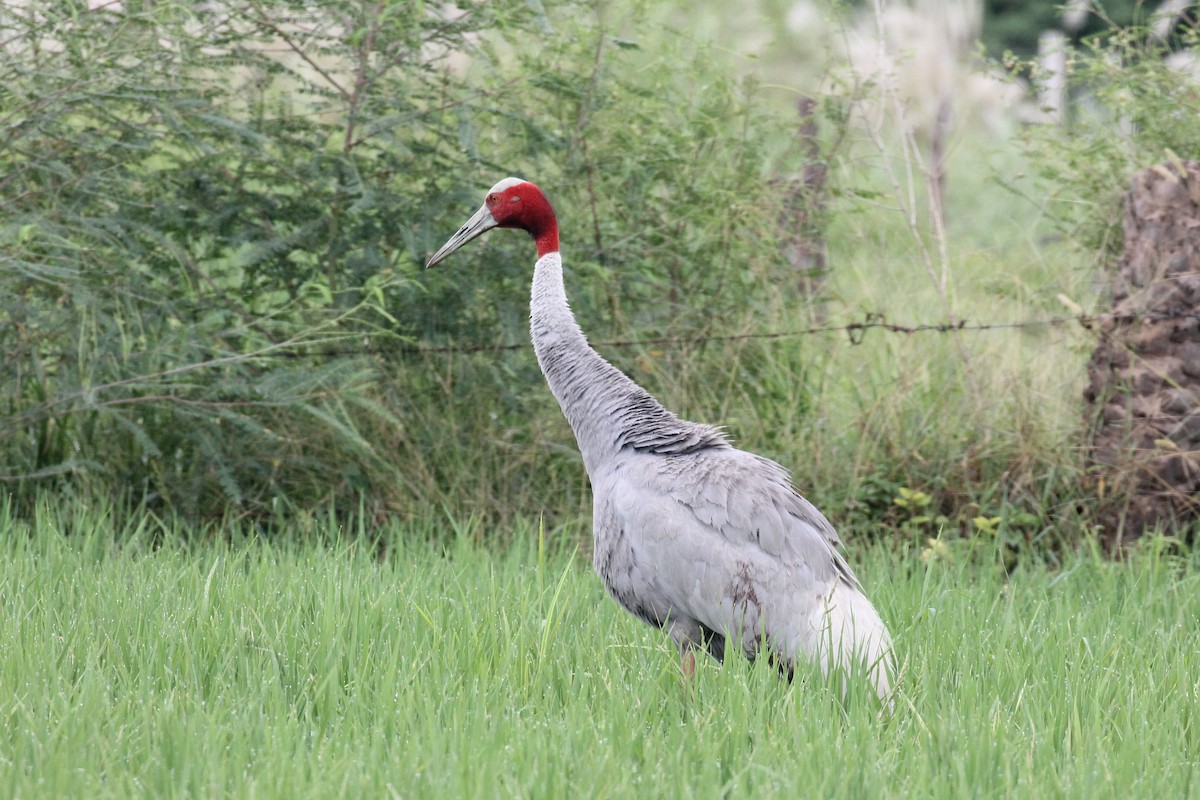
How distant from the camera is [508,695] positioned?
367 cm

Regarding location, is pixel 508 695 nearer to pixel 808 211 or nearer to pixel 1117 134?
pixel 808 211

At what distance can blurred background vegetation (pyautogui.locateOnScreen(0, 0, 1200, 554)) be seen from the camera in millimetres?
6055

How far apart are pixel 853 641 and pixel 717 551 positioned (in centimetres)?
47

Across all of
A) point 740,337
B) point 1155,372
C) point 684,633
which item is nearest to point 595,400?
point 684,633

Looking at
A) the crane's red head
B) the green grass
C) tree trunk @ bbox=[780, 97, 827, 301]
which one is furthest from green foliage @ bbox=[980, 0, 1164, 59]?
the green grass

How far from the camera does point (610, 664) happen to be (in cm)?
393

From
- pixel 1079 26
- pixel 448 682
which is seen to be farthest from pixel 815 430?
pixel 1079 26

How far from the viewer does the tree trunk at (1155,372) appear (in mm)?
5938

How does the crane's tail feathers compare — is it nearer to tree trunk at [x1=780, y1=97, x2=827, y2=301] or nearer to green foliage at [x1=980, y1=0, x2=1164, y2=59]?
tree trunk at [x1=780, y1=97, x2=827, y2=301]

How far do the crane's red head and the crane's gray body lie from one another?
971 millimetres

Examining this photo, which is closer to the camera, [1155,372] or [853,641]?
[853,641]

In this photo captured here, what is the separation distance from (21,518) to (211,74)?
93.4 inches


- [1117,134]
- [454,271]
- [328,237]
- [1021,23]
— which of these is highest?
[1021,23]

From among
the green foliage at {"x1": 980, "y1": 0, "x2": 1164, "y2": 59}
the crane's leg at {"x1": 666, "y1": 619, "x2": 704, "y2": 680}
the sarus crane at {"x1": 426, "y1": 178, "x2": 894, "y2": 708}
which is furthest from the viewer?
the green foliage at {"x1": 980, "y1": 0, "x2": 1164, "y2": 59}
